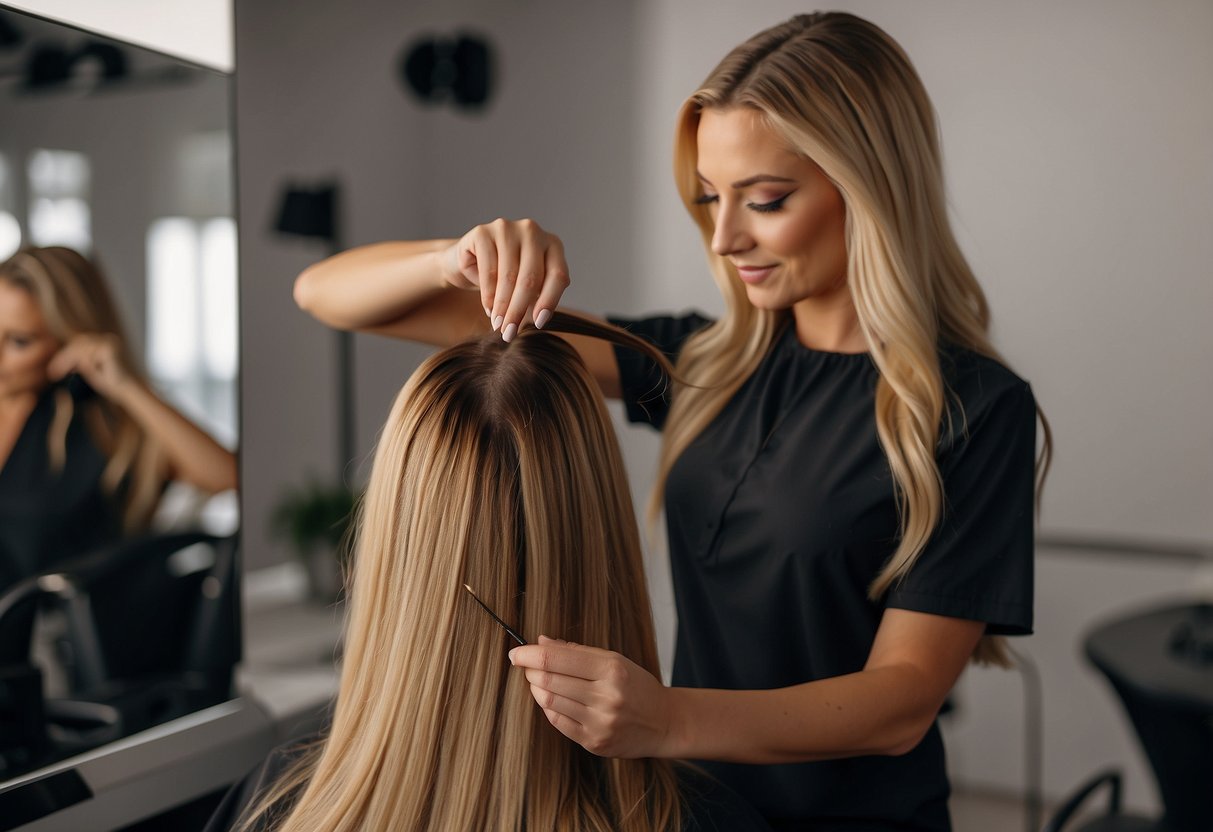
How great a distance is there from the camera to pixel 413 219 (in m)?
4.41

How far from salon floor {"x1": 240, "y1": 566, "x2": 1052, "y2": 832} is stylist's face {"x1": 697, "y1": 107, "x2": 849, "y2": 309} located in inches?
61.2

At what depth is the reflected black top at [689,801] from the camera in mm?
1089

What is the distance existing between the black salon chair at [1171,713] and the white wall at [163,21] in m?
2.05

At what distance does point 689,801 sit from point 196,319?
3.22 ft

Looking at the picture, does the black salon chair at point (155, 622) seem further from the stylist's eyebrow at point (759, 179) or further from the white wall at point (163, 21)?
the stylist's eyebrow at point (759, 179)

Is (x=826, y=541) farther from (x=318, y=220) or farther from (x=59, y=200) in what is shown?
(x=318, y=220)

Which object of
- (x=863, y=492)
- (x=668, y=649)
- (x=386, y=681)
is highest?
(x=863, y=492)

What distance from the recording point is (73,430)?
146 cm

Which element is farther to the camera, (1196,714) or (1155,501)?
(1155,501)

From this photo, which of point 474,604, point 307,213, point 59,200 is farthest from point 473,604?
point 307,213

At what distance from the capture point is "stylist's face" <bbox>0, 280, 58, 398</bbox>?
1318mm

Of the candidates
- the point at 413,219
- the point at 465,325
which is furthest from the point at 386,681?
the point at 413,219

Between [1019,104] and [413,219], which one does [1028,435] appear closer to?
[1019,104]

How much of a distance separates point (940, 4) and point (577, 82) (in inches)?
52.2
